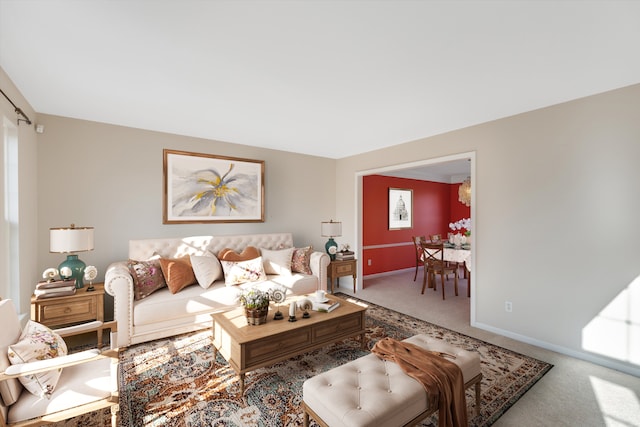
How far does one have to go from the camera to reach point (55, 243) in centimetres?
277

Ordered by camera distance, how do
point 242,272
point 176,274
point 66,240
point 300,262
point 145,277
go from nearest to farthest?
point 66,240, point 145,277, point 176,274, point 242,272, point 300,262

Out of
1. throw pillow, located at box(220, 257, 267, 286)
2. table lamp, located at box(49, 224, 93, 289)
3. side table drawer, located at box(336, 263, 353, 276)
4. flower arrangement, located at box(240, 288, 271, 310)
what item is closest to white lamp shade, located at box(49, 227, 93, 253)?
table lamp, located at box(49, 224, 93, 289)

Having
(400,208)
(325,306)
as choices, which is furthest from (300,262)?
(400,208)

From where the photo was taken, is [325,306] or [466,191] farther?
[466,191]

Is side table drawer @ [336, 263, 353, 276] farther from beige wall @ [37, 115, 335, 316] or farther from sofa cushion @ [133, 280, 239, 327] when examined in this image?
sofa cushion @ [133, 280, 239, 327]

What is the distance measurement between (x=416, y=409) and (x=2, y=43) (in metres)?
3.54

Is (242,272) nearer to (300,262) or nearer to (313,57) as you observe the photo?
(300,262)

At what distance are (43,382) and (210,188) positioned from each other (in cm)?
303

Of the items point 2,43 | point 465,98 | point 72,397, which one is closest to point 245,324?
point 72,397

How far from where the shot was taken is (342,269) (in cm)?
489

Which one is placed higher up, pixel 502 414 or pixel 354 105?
pixel 354 105

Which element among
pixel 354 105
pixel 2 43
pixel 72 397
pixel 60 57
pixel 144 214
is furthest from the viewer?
pixel 144 214

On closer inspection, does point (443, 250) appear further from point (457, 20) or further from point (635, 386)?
point (457, 20)

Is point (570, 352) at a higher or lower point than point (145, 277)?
lower
